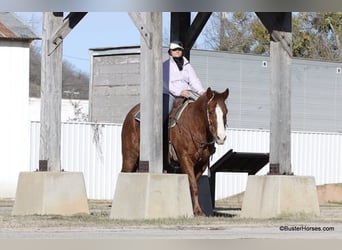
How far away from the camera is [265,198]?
12.5 m

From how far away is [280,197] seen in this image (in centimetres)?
1223

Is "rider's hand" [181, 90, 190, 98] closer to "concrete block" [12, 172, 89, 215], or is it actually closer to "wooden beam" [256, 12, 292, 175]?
"wooden beam" [256, 12, 292, 175]

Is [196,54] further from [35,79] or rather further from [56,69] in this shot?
[35,79]

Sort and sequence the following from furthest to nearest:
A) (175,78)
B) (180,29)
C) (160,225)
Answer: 1. (180,29)
2. (175,78)
3. (160,225)

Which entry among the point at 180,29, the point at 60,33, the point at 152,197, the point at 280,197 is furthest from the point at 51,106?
the point at 280,197

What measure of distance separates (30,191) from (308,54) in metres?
38.0

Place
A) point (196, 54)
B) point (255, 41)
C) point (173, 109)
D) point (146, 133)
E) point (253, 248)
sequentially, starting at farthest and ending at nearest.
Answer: point (255, 41)
point (196, 54)
point (173, 109)
point (146, 133)
point (253, 248)

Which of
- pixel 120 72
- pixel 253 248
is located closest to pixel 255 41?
pixel 120 72

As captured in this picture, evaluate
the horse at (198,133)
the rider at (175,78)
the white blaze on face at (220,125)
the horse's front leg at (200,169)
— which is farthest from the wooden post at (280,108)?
the white blaze on face at (220,125)

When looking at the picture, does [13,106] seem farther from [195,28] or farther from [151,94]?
[151,94]

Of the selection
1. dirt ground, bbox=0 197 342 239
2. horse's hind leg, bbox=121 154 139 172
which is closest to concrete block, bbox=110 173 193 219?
dirt ground, bbox=0 197 342 239

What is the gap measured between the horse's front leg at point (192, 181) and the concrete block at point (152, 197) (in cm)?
73

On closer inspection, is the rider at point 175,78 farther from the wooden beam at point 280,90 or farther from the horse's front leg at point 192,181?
the wooden beam at point 280,90

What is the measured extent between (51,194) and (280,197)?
3391mm
